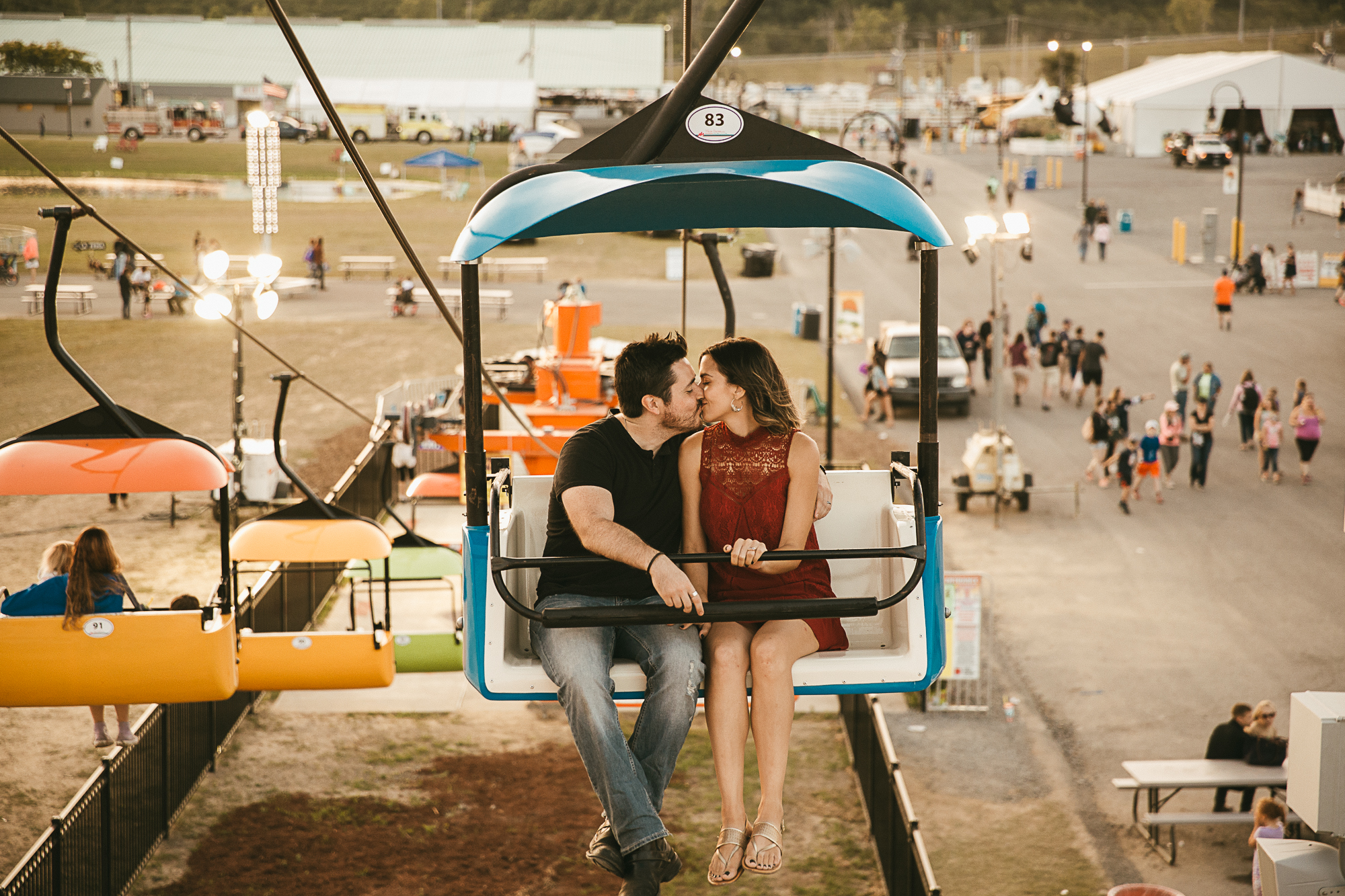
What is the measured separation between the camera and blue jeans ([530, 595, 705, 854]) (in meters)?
4.20

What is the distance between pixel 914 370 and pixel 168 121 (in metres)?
42.5

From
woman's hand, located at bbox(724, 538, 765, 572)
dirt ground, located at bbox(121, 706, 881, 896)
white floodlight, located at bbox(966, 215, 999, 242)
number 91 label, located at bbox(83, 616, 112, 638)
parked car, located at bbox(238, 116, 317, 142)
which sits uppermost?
parked car, located at bbox(238, 116, 317, 142)

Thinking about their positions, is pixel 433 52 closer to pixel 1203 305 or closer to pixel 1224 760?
pixel 1203 305

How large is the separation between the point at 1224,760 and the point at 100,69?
4635cm

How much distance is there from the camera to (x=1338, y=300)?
36656 mm

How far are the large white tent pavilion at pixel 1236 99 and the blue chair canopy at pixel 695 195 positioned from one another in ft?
191

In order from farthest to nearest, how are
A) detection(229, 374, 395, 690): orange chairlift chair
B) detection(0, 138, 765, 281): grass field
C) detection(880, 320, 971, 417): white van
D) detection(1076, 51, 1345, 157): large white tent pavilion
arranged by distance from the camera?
detection(1076, 51, 1345, 157): large white tent pavilion < detection(0, 138, 765, 281): grass field < detection(880, 320, 971, 417): white van < detection(229, 374, 395, 690): orange chairlift chair

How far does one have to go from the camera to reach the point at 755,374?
14.8ft

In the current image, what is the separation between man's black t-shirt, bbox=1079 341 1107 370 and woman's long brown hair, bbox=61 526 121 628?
76.0 feet

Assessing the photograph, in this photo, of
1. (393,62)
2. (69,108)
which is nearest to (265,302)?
(69,108)

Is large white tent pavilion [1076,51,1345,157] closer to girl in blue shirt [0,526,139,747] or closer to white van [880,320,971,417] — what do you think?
white van [880,320,971,417]

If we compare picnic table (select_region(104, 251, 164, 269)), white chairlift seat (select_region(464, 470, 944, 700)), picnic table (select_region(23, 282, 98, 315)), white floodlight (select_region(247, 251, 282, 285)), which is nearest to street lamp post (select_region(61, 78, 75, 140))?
picnic table (select_region(104, 251, 164, 269))

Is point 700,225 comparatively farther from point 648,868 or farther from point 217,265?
point 217,265

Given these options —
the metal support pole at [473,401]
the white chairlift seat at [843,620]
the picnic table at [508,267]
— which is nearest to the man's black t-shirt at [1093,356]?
the picnic table at [508,267]
